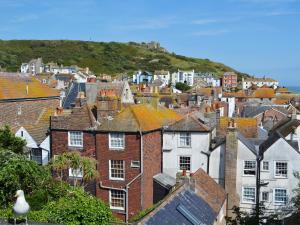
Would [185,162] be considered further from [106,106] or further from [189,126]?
[106,106]

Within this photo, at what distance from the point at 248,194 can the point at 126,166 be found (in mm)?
8949

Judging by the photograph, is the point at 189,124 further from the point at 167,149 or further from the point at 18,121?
the point at 18,121

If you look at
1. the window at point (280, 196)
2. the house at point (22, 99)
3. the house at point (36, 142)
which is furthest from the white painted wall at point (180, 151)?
the house at point (22, 99)

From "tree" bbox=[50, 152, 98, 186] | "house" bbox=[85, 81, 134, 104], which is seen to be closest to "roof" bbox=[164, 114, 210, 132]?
"tree" bbox=[50, 152, 98, 186]

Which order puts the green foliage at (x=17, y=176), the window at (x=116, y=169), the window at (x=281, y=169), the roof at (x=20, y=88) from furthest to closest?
the roof at (x=20, y=88)
the window at (x=281, y=169)
the window at (x=116, y=169)
the green foliage at (x=17, y=176)

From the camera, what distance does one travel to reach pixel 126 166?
3025cm

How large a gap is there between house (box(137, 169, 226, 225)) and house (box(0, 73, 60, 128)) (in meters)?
19.9

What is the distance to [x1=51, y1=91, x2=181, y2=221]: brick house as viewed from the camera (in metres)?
30.0

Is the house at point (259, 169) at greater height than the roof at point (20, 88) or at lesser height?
lesser

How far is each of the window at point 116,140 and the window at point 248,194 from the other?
9.30 meters

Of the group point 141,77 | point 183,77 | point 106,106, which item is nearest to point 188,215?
point 106,106

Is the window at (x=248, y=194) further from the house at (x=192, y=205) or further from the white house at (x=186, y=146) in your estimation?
the white house at (x=186, y=146)

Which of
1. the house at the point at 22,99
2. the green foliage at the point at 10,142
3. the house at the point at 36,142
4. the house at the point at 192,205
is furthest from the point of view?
the house at the point at 22,99

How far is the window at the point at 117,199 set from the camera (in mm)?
30328
